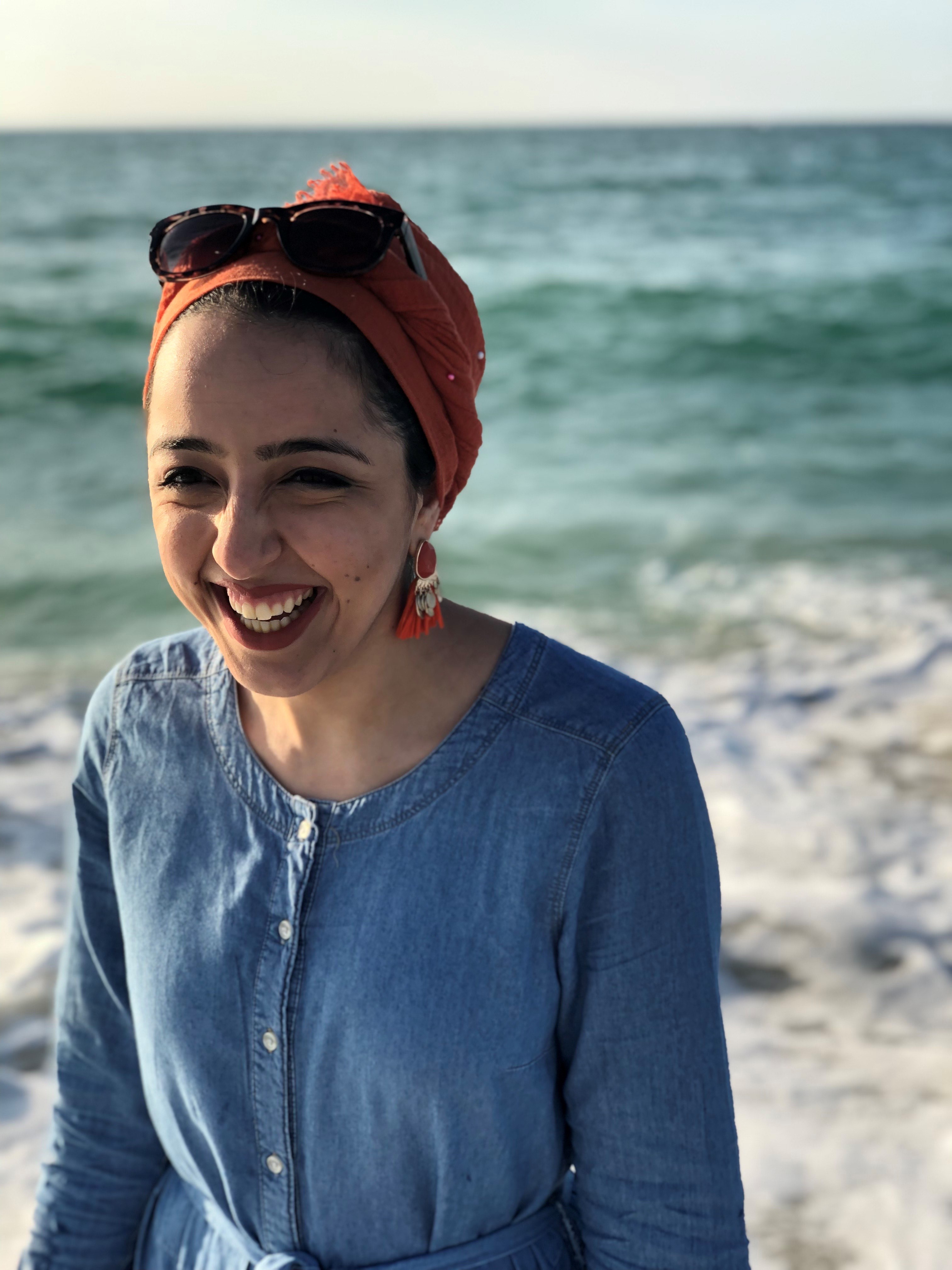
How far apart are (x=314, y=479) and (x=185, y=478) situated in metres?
0.16

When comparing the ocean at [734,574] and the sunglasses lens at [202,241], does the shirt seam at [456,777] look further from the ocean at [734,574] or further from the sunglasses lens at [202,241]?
the ocean at [734,574]

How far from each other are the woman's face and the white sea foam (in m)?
2.20

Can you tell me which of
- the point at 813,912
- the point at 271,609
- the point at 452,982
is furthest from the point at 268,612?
the point at 813,912

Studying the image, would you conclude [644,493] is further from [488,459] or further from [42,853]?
[42,853]

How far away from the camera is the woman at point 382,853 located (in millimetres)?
1351

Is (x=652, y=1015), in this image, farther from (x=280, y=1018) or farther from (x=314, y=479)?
(x=314, y=479)

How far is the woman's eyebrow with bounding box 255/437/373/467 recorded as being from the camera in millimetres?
1317

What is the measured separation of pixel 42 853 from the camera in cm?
472

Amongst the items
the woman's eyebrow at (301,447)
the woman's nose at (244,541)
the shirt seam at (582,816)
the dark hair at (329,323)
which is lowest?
the shirt seam at (582,816)

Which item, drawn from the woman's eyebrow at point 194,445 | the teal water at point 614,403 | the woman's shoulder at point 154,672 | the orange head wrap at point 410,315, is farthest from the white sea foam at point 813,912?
the woman's eyebrow at point 194,445

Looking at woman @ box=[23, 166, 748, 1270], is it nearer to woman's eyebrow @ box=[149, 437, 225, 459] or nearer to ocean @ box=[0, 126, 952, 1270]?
woman's eyebrow @ box=[149, 437, 225, 459]

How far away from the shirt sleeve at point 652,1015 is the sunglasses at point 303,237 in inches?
24.6

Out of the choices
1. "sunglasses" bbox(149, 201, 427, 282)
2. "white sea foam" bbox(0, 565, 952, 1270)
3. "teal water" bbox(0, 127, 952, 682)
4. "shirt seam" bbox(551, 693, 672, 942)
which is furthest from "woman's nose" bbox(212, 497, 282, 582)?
"teal water" bbox(0, 127, 952, 682)

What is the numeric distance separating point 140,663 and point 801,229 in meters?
26.7
